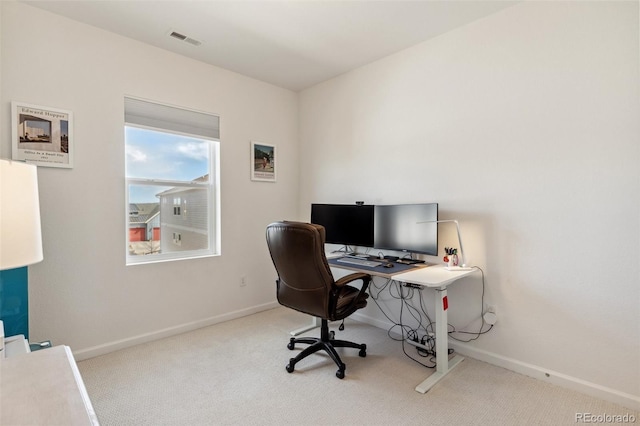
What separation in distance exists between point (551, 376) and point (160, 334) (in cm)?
320

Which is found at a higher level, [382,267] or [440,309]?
[382,267]

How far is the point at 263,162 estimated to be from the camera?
3725 mm

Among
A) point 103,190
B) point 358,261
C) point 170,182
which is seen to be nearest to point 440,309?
point 358,261

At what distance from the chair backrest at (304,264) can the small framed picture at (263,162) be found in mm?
1504

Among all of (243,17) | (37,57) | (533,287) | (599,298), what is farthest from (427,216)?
(37,57)

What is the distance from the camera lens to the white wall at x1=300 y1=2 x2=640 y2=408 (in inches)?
75.8

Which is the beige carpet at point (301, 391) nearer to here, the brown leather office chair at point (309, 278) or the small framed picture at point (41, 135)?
the brown leather office chair at point (309, 278)

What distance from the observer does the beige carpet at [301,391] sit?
1832 mm

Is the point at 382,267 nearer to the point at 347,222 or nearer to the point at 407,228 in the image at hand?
the point at 407,228

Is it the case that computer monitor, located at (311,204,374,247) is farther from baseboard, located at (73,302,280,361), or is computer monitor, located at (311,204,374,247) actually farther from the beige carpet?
baseboard, located at (73,302,280,361)

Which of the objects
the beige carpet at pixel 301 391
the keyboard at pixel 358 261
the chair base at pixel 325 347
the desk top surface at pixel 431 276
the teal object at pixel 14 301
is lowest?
the beige carpet at pixel 301 391

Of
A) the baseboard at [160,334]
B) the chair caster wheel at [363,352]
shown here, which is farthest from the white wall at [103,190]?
the chair caster wheel at [363,352]

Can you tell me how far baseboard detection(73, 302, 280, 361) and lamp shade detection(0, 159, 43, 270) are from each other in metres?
1.99

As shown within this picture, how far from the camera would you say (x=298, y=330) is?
305 cm
